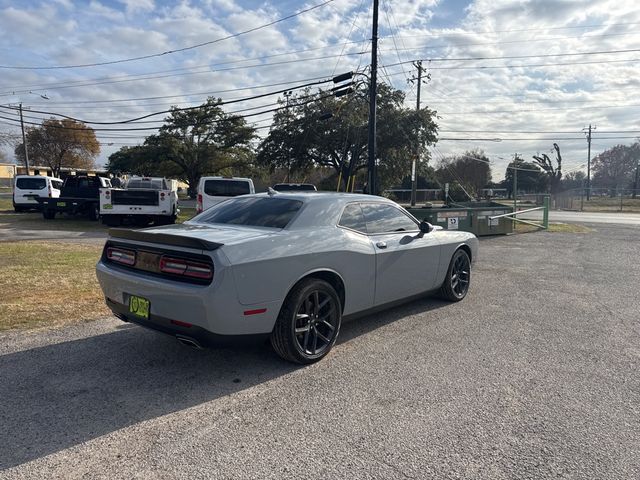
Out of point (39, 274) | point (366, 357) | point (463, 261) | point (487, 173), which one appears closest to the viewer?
point (366, 357)

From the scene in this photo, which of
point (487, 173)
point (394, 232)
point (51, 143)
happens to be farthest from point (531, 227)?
point (51, 143)

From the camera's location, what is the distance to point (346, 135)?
3083cm

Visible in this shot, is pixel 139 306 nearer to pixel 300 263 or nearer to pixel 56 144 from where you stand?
pixel 300 263

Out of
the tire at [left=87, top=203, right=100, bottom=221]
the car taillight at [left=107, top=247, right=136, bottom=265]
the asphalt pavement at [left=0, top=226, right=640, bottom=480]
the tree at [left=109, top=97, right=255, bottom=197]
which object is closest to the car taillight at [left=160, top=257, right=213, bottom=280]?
the car taillight at [left=107, top=247, right=136, bottom=265]

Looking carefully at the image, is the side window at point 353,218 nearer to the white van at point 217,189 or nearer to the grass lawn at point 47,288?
the grass lawn at point 47,288

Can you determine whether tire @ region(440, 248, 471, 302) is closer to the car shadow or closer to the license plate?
the car shadow

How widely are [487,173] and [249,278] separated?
69995mm

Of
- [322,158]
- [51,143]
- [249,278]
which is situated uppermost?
[51,143]

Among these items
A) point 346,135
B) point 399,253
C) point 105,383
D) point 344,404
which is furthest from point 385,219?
point 346,135

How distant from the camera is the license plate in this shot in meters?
3.73

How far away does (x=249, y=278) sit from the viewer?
3.54 meters

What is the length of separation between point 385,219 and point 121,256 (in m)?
2.74

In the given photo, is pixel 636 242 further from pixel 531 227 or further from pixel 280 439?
pixel 280 439

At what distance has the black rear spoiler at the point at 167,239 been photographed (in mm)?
3526
